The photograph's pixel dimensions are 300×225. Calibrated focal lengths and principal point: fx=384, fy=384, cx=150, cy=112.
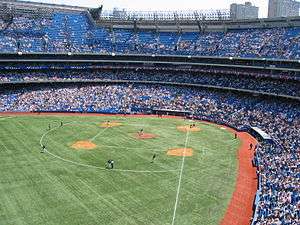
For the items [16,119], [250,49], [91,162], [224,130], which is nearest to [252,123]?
[224,130]

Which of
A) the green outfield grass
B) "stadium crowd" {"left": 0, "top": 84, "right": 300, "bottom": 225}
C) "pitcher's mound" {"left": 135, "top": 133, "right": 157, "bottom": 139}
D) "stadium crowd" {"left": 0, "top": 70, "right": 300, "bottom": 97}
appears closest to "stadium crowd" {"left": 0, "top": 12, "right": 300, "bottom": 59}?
"stadium crowd" {"left": 0, "top": 70, "right": 300, "bottom": 97}

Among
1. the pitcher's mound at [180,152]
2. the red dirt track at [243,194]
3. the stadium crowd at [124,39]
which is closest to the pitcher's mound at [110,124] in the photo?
the pitcher's mound at [180,152]

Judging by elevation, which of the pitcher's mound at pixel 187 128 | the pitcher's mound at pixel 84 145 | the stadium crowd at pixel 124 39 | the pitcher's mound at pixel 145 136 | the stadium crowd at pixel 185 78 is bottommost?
the pitcher's mound at pixel 187 128

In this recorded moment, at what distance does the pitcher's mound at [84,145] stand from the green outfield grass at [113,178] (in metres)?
0.73

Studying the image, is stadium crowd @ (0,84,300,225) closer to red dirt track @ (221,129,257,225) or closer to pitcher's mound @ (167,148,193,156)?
red dirt track @ (221,129,257,225)

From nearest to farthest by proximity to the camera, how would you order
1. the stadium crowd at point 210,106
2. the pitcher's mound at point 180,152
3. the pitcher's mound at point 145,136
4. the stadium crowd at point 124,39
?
1. the stadium crowd at point 210,106
2. the pitcher's mound at point 180,152
3. the pitcher's mound at point 145,136
4. the stadium crowd at point 124,39

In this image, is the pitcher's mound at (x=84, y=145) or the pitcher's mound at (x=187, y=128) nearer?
the pitcher's mound at (x=84, y=145)

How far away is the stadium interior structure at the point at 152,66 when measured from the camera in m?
63.0

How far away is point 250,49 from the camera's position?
233 ft

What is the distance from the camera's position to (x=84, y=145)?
47.1 m

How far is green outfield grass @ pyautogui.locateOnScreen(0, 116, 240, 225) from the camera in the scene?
28.5 metres

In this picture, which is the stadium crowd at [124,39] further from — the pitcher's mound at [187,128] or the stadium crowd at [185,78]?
the pitcher's mound at [187,128]

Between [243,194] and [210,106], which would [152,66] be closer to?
[210,106]

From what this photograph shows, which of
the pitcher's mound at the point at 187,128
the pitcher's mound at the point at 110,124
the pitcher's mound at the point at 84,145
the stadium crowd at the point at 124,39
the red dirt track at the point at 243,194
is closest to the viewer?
the red dirt track at the point at 243,194
